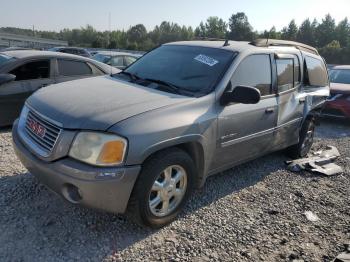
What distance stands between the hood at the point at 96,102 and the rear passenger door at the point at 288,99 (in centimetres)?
182

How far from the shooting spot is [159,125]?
3215mm

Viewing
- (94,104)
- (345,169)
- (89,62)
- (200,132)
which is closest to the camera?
(94,104)

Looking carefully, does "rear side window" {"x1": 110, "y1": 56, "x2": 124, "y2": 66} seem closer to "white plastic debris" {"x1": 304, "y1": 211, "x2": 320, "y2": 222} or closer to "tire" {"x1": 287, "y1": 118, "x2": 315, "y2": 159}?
"tire" {"x1": 287, "y1": 118, "x2": 315, "y2": 159}

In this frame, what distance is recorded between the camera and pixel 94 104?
3.37 m

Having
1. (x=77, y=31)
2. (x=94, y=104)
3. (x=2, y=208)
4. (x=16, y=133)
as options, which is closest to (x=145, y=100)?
(x=94, y=104)

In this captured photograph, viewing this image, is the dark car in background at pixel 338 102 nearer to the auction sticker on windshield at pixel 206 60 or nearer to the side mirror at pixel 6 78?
the auction sticker on windshield at pixel 206 60

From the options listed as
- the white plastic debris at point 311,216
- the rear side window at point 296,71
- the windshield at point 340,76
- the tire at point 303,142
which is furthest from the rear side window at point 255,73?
the windshield at point 340,76

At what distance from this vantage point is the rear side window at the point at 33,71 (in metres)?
6.22

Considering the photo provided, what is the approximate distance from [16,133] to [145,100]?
1380mm

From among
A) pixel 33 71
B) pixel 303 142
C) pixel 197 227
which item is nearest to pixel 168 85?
pixel 197 227

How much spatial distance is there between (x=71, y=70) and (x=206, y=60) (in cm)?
353

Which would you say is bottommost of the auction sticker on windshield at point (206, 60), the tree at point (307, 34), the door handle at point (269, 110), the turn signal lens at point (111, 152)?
the turn signal lens at point (111, 152)

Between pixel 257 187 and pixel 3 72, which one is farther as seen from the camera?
pixel 3 72

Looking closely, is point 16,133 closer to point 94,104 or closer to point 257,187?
point 94,104
